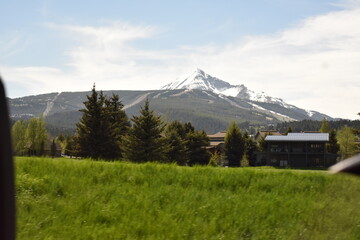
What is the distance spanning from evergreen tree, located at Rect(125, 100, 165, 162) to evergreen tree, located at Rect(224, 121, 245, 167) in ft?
Result: 112

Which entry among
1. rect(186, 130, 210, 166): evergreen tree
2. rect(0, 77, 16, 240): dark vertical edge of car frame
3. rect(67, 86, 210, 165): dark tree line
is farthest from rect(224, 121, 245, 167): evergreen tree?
rect(0, 77, 16, 240): dark vertical edge of car frame

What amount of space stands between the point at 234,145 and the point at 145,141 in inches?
1454

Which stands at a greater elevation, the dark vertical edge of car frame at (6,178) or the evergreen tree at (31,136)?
the dark vertical edge of car frame at (6,178)

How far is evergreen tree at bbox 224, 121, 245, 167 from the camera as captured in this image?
72.6 m

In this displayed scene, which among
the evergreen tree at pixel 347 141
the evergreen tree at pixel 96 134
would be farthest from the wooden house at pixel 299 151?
the evergreen tree at pixel 96 134

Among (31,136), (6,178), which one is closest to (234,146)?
(31,136)

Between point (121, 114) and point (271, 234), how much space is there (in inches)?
1602

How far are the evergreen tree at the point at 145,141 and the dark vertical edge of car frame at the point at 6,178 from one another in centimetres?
3675

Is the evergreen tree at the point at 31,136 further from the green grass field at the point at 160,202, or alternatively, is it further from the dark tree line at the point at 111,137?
the green grass field at the point at 160,202

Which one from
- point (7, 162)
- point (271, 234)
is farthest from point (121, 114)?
point (7, 162)

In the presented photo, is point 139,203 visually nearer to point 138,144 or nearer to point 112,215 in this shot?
point 112,215

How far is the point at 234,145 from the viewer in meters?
73.0

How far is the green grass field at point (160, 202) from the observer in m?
6.19

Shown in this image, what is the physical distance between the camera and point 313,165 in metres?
76.9
